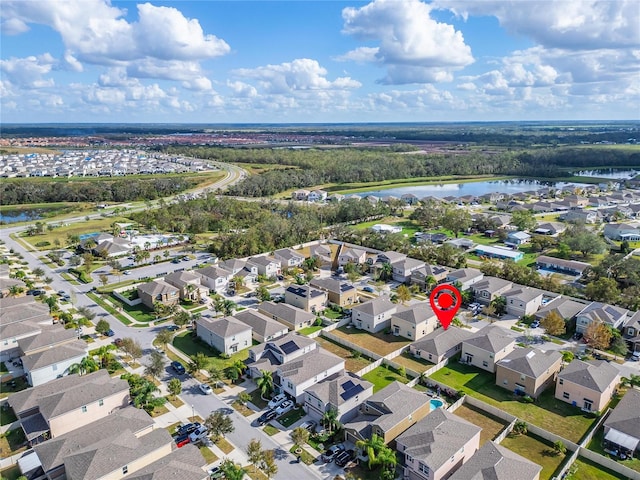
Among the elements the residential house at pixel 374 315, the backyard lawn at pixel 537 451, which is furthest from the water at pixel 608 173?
the backyard lawn at pixel 537 451

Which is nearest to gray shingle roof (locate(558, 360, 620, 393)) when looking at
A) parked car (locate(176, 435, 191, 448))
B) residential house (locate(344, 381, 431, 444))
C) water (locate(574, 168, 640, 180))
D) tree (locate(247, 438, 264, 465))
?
residential house (locate(344, 381, 431, 444))

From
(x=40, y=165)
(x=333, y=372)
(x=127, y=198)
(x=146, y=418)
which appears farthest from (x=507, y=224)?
(x=40, y=165)

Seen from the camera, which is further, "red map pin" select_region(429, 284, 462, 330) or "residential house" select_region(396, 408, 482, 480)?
"red map pin" select_region(429, 284, 462, 330)

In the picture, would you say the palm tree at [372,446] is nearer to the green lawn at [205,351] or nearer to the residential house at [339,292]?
the green lawn at [205,351]

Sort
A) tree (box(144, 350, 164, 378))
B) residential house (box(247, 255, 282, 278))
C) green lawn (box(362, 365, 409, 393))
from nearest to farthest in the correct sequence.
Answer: tree (box(144, 350, 164, 378)), green lawn (box(362, 365, 409, 393)), residential house (box(247, 255, 282, 278))

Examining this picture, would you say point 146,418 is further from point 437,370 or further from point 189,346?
point 437,370

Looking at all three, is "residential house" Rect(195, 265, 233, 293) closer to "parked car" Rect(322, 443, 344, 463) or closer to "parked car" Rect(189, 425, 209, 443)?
"parked car" Rect(189, 425, 209, 443)

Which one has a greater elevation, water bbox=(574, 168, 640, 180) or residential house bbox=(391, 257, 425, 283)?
water bbox=(574, 168, 640, 180)
